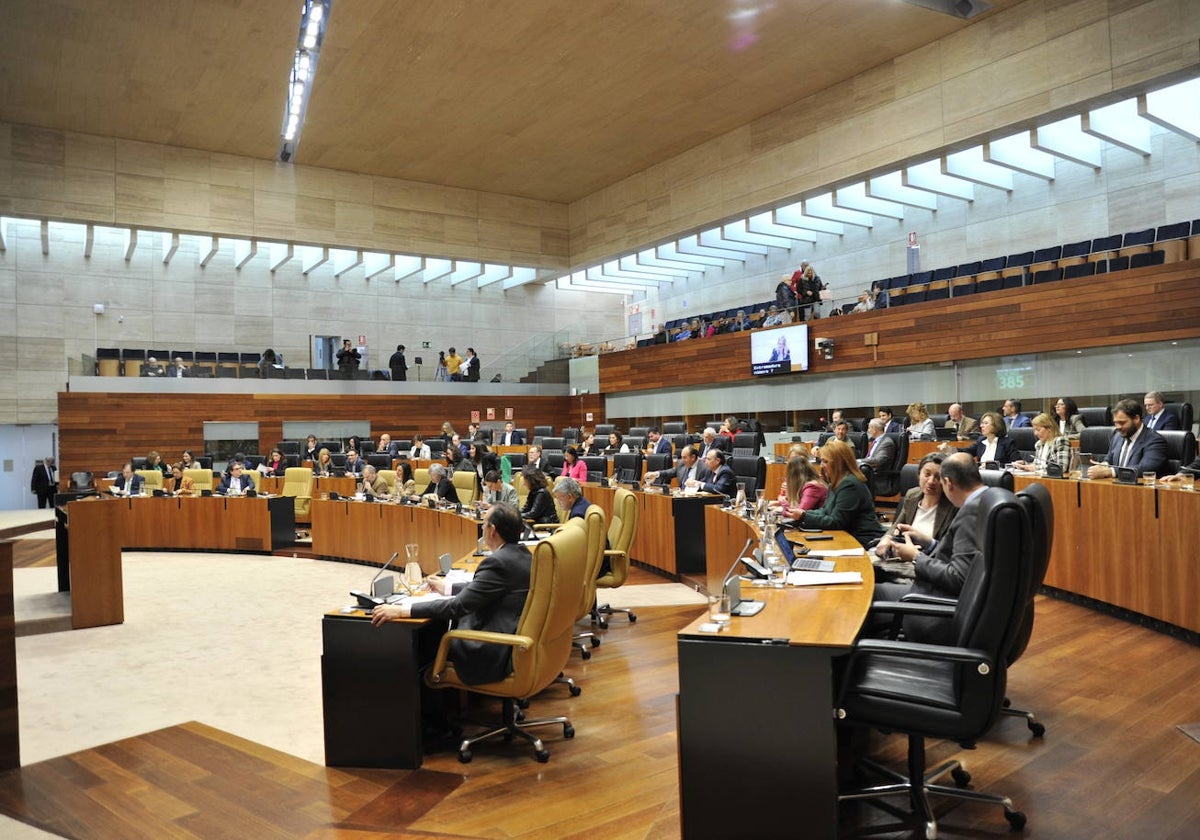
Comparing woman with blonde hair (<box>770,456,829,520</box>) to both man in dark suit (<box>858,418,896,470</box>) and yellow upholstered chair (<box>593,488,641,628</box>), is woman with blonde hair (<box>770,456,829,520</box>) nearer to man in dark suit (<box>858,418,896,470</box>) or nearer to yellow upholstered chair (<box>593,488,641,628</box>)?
yellow upholstered chair (<box>593,488,641,628</box>)

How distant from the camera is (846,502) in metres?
4.62

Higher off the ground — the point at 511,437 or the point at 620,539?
the point at 511,437

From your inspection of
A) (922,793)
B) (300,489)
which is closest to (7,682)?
(922,793)

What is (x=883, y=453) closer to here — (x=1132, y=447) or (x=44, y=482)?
(x=1132, y=447)

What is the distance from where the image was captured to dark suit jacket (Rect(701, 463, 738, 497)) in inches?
285

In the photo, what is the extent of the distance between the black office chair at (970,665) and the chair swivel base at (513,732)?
135cm

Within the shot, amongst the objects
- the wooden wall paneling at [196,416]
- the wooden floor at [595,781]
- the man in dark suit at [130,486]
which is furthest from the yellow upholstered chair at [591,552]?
the wooden wall paneling at [196,416]

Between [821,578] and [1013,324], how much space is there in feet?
32.7

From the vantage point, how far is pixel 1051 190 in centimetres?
1403

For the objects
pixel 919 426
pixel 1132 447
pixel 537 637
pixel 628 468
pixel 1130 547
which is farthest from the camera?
pixel 919 426

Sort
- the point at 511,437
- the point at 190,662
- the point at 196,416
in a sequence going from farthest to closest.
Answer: the point at 196,416 < the point at 511,437 < the point at 190,662

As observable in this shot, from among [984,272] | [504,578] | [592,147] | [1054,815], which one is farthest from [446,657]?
[592,147]

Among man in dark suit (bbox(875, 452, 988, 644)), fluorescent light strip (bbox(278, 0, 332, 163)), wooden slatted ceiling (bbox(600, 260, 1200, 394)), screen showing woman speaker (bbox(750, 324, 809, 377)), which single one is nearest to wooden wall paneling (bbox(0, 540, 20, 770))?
man in dark suit (bbox(875, 452, 988, 644))

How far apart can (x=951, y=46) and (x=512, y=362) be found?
12395 millimetres
